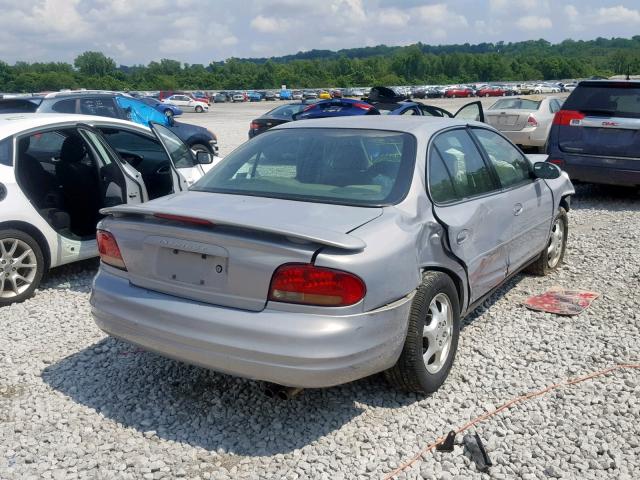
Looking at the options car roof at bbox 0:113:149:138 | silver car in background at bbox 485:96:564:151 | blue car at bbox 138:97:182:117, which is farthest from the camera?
blue car at bbox 138:97:182:117

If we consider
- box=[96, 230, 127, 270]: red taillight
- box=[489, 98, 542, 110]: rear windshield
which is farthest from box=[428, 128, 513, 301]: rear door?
box=[489, 98, 542, 110]: rear windshield

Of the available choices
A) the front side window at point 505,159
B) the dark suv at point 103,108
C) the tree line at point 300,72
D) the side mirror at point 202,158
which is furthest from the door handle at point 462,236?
the tree line at point 300,72

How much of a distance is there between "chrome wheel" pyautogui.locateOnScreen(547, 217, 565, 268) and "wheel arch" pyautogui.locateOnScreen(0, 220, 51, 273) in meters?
4.50

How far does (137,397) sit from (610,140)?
756 centimetres

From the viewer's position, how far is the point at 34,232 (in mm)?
5371

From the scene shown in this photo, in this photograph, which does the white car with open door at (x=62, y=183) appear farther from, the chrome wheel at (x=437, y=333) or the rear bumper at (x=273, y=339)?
the chrome wheel at (x=437, y=333)

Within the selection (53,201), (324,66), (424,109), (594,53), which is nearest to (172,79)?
(324,66)

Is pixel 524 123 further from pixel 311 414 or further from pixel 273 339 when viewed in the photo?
pixel 273 339

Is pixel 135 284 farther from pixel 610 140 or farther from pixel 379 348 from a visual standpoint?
pixel 610 140

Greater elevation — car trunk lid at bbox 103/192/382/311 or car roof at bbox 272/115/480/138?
car roof at bbox 272/115/480/138

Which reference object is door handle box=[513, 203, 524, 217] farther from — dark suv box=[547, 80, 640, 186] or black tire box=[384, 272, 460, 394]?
dark suv box=[547, 80, 640, 186]

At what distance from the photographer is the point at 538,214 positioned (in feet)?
17.2

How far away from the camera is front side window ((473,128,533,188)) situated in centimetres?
474

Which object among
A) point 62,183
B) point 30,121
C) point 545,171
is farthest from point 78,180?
point 545,171
